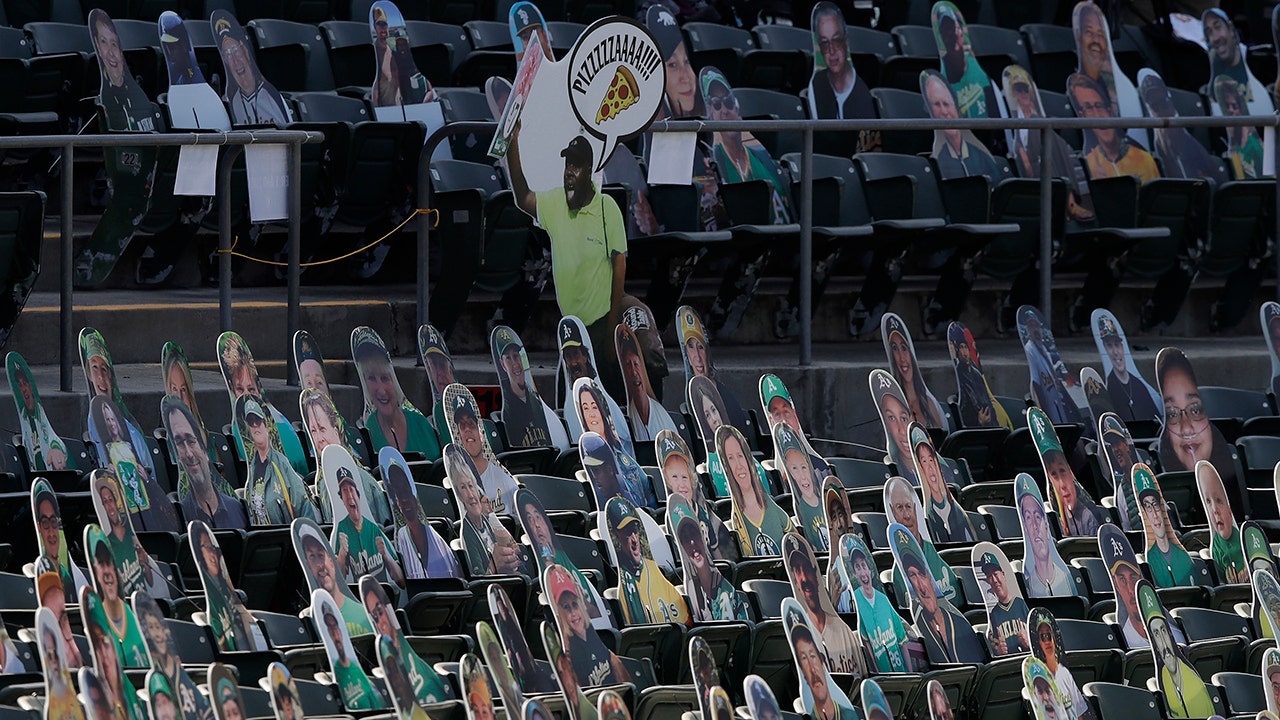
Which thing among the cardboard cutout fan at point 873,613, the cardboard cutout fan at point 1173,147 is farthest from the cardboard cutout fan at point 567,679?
the cardboard cutout fan at point 1173,147

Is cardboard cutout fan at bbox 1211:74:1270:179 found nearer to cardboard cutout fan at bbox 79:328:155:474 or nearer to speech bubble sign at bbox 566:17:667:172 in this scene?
speech bubble sign at bbox 566:17:667:172

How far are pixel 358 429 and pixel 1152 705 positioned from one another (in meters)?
2.33

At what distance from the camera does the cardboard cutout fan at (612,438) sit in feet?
19.4

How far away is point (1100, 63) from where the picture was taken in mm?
9188

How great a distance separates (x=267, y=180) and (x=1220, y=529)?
2934 mm

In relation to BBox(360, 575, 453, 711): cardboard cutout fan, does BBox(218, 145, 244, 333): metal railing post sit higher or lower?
higher

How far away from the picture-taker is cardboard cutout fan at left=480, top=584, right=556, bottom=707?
4324 millimetres

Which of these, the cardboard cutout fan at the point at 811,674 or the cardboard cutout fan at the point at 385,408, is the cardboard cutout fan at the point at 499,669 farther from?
the cardboard cutout fan at the point at 385,408

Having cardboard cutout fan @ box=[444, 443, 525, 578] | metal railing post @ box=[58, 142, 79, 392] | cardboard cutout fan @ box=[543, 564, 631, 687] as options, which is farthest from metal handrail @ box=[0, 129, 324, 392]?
cardboard cutout fan @ box=[543, 564, 631, 687]

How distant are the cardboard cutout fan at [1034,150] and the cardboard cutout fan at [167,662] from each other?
498 cm

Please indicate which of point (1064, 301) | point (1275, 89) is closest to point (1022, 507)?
point (1064, 301)

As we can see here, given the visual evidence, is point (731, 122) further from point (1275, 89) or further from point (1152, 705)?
point (1275, 89)

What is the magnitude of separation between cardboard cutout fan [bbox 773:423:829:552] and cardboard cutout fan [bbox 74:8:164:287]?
Answer: 2.13 meters

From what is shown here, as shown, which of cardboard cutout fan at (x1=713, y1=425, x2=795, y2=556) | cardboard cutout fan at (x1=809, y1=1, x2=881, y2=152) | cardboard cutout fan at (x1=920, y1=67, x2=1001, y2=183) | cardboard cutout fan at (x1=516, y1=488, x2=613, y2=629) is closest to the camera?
cardboard cutout fan at (x1=516, y1=488, x2=613, y2=629)
